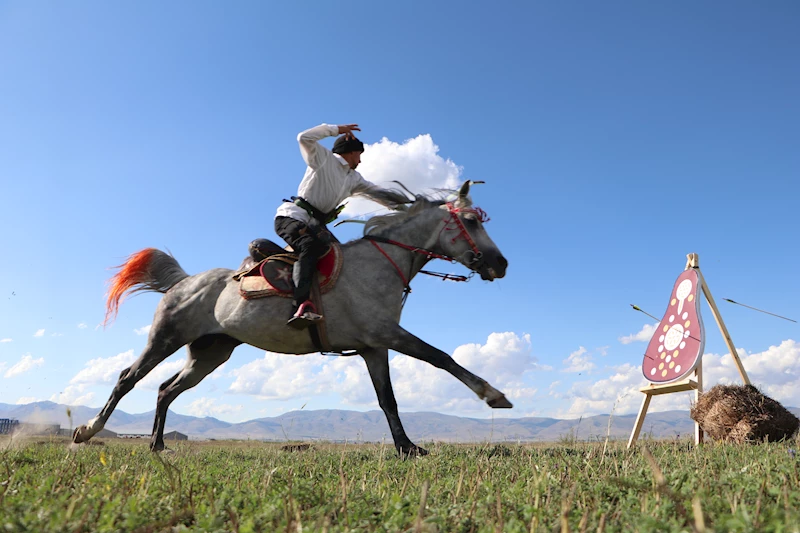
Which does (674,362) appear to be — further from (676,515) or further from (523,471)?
(676,515)

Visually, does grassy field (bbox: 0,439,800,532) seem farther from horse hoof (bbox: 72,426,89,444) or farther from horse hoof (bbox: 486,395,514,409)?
horse hoof (bbox: 72,426,89,444)

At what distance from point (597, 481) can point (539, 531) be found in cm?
130

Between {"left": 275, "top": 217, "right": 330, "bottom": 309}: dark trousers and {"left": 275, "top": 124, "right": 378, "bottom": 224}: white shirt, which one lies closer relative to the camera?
{"left": 275, "top": 217, "right": 330, "bottom": 309}: dark trousers

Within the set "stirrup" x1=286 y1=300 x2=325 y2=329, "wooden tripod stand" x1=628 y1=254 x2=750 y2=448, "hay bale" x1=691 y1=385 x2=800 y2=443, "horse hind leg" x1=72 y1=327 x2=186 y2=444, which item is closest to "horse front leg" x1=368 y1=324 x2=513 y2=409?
"stirrup" x1=286 y1=300 x2=325 y2=329

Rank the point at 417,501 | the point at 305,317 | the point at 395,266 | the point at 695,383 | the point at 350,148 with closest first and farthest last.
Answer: the point at 417,501 → the point at 305,317 → the point at 395,266 → the point at 350,148 → the point at 695,383

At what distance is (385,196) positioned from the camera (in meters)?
7.85

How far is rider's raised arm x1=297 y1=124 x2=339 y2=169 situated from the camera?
702 centimetres

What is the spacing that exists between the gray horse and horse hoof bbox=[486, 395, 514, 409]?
1 centimetres

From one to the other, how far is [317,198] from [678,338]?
6718 mm

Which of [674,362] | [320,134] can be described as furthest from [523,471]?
[674,362]

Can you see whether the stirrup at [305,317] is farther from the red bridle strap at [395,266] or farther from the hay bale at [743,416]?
the hay bale at [743,416]

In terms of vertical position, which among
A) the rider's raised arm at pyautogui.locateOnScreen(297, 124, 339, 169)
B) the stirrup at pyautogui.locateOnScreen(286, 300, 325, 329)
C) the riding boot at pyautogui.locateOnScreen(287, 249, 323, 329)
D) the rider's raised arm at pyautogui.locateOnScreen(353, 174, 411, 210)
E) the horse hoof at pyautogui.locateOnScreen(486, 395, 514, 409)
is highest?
the rider's raised arm at pyautogui.locateOnScreen(297, 124, 339, 169)

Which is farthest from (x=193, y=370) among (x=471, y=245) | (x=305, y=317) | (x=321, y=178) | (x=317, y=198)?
(x=471, y=245)

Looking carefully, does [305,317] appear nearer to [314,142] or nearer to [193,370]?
[314,142]
